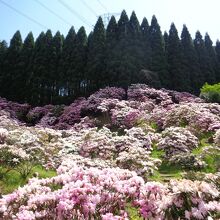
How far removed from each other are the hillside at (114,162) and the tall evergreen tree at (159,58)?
6917 mm

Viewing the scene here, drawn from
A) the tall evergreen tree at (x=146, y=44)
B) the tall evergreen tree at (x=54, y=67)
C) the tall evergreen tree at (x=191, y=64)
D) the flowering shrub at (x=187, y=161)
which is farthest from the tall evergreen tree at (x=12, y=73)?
the flowering shrub at (x=187, y=161)

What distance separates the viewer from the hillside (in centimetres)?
575

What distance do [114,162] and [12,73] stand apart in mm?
30985

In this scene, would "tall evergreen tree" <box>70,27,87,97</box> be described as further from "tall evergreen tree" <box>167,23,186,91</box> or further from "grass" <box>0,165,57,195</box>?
"grass" <box>0,165,57,195</box>

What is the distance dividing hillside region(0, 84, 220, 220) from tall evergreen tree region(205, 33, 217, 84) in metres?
13.1

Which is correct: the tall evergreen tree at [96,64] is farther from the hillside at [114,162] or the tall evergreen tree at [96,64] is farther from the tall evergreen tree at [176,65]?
the tall evergreen tree at [176,65]

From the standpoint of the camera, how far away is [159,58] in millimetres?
40062

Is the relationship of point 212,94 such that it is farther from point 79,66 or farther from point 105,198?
point 105,198

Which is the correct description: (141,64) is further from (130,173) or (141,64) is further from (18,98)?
(130,173)

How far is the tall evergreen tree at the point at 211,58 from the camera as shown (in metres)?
44.1

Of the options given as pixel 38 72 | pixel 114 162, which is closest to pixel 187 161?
pixel 114 162

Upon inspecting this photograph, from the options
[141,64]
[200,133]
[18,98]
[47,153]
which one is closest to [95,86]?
[141,64]

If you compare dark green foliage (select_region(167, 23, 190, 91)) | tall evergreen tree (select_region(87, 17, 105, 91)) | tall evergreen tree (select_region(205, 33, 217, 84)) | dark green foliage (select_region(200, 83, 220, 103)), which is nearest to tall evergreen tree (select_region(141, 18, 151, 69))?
dark green foliage (select_region(167, 23, 190, 91))

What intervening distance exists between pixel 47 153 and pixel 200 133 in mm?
8766
